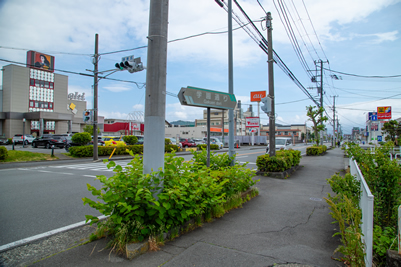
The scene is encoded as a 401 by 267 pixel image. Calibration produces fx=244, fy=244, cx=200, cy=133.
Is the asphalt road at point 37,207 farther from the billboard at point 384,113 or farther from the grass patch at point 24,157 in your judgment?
the billboard at point 384,113

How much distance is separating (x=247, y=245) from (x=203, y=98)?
9.91 ft

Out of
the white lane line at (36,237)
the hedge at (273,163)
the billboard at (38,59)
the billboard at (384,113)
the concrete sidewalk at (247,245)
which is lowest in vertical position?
the white lane line at (36,237)

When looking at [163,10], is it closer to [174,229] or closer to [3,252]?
[174,229]

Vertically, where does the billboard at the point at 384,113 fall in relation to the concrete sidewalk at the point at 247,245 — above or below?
above

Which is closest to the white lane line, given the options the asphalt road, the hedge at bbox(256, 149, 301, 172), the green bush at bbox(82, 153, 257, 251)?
the asphalt road

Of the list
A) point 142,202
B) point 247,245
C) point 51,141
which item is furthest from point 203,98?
point 51,141

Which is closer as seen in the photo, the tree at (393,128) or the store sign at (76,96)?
the tree at (393,128)

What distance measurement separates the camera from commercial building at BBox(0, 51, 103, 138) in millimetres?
51812

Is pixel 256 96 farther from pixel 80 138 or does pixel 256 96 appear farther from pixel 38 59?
pixel 38 59

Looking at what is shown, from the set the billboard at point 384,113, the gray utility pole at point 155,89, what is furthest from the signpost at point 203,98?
the billboard at point 384,113

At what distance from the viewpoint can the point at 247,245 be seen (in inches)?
149

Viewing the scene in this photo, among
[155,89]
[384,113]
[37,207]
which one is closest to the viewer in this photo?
[155,89]

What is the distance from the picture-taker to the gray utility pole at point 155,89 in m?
4.11

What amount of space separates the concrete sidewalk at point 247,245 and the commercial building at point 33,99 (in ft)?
171
